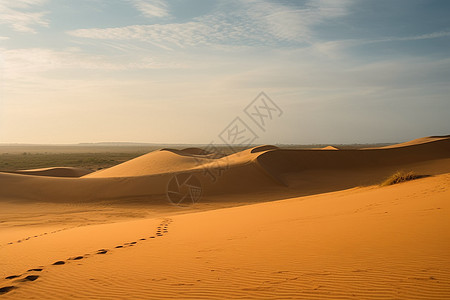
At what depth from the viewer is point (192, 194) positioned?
822 inches

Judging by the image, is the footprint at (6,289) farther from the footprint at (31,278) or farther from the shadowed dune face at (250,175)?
the shadowed dune face at (250,175)

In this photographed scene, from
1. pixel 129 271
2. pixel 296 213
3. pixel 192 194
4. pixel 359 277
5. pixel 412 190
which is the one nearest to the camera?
pixel 359 277

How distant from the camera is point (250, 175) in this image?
78.3 ft

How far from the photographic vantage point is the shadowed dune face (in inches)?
814

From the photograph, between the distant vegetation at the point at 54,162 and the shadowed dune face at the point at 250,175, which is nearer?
the shadowed dune face at the point at 250,175

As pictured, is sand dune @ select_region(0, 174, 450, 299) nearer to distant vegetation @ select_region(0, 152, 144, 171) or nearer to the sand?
the sand

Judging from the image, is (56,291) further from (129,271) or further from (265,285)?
(265,285)

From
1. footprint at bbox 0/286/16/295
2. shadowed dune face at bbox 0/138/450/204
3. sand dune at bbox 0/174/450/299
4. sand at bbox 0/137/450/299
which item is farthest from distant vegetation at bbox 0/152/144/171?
footprint at bbox 0/286/16/295

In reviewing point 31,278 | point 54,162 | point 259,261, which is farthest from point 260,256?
point 54,162

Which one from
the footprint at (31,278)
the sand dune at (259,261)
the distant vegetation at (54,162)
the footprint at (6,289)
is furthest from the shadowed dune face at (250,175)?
the distant vegetation at (54,162)

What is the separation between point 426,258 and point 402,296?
1.28m

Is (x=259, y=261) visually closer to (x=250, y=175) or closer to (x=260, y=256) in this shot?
(x=260, y=256)

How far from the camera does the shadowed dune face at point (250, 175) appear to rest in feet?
67.9

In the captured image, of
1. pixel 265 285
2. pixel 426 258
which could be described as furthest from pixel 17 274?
pixel 426 258
